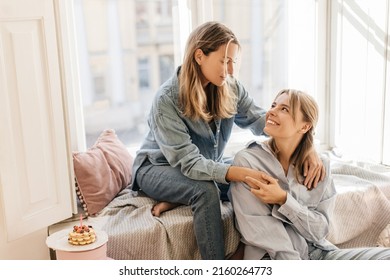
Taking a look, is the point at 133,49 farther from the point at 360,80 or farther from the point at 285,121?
the point at 360,80

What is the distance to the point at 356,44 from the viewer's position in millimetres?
2318

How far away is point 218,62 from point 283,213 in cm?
48

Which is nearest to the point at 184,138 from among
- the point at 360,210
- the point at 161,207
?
the point at 161,207

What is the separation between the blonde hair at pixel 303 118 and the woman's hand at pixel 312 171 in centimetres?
1

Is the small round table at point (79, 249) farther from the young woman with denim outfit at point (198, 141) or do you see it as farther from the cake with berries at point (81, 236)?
the young woman with denim outfit at point (198, 141)

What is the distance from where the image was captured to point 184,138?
68.3 inches

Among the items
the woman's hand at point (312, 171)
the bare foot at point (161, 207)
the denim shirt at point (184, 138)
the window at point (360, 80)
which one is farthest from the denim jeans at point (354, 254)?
the window at point (360, 80)

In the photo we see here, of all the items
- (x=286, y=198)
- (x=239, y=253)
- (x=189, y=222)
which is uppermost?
(x=286, y=198)

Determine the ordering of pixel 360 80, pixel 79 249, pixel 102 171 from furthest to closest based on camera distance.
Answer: pixel 360 80, pixel 102 171, pixel 79 249

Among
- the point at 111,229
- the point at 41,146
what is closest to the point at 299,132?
the point at 111,229

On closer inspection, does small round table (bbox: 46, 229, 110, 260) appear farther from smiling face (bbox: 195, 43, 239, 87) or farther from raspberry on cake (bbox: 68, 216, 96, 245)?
smiling face (bbox: 195, 43, 239, 87)

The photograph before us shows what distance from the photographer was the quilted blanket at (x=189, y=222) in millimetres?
1726

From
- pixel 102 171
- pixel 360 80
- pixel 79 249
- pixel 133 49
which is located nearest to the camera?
pixel 79 249

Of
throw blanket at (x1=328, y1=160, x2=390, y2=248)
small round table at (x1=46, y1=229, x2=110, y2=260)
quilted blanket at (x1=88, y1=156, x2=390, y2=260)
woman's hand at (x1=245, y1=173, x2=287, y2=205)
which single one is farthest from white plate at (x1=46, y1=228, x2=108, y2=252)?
throw blanket at (x1=328, y1=160, x2=390, y2=248)
